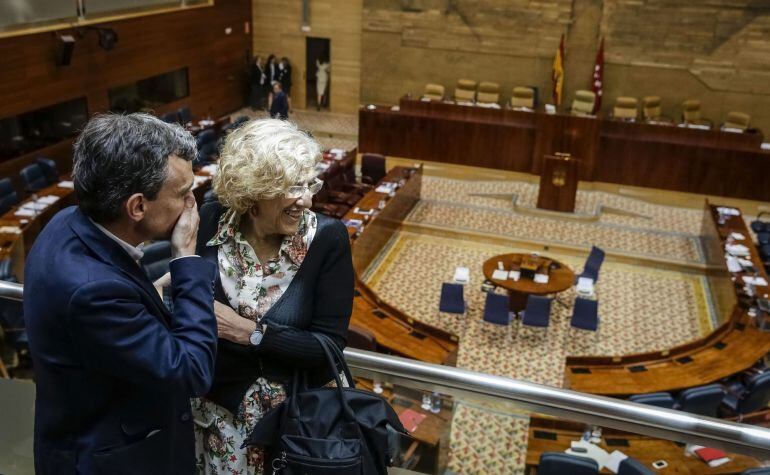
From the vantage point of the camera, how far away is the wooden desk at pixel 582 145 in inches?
523

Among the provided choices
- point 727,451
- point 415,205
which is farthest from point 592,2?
point 727,451

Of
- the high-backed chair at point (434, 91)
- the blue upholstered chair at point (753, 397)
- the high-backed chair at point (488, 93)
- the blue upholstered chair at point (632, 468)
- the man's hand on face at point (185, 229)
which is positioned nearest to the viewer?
the man's hand on face at point (185, 229)

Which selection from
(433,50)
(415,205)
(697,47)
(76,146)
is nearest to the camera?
(76,146)

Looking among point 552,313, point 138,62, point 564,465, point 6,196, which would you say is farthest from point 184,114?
point 564,465

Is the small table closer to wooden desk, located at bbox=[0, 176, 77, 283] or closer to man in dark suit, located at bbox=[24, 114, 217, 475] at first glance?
wooden desk, located at bbox=[0, 176, 77, 283]

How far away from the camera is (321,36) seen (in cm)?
1798

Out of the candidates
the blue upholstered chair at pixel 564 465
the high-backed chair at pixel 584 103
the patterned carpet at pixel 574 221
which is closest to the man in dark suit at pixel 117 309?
the blue upholstered chair at pixel 564 465

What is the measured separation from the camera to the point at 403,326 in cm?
789

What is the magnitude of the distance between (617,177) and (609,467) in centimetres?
1091

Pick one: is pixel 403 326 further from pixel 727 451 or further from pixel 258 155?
pixel 258 155

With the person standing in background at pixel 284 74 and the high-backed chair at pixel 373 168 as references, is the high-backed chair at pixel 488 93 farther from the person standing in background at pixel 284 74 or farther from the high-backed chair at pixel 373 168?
the person standing in background at pixel 284 74

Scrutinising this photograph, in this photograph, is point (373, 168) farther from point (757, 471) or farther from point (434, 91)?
point (757, 471)

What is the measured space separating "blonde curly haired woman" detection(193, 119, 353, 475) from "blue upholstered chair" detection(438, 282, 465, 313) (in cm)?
713

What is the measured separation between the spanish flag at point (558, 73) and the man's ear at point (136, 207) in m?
14.7
